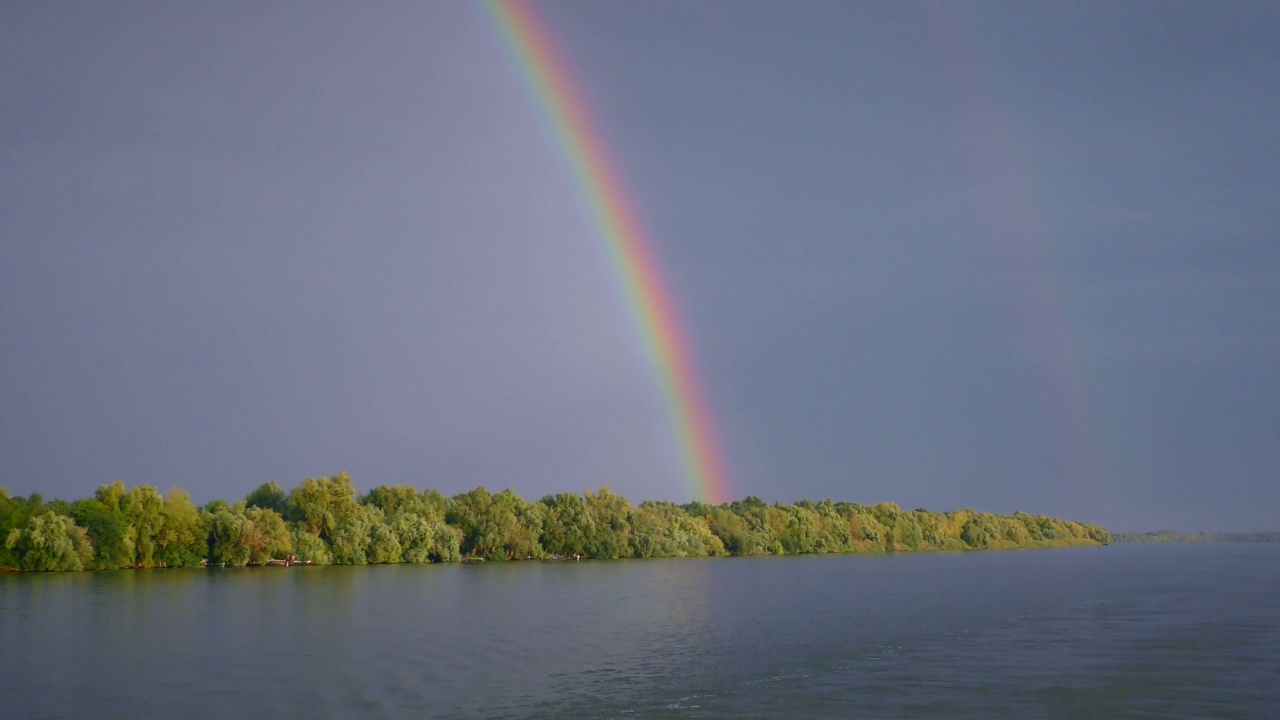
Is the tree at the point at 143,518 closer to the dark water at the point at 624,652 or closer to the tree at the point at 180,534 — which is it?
the tree at the point at 180,534

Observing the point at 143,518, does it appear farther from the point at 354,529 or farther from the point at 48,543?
the point at 354,529

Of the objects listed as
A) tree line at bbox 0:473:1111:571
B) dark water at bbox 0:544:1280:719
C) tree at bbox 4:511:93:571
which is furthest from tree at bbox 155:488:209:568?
dark water at bbox 0:544:1280:719

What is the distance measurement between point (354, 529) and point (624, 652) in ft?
237

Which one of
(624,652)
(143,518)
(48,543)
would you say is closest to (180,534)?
(143,518)

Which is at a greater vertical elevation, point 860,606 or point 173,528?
point 173,528

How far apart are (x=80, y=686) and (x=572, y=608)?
2809 cm

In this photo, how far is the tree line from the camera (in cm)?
8538

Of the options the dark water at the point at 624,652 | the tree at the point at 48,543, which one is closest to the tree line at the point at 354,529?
the tree at the point at 48,543

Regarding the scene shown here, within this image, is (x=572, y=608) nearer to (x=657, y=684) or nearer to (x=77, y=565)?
(x=657, y=684)

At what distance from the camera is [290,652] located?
36.4m

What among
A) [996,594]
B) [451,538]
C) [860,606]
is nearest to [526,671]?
[860,606]

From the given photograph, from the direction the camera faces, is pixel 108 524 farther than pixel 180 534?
No

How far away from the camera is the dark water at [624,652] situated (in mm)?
27359

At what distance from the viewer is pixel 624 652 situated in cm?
3669
